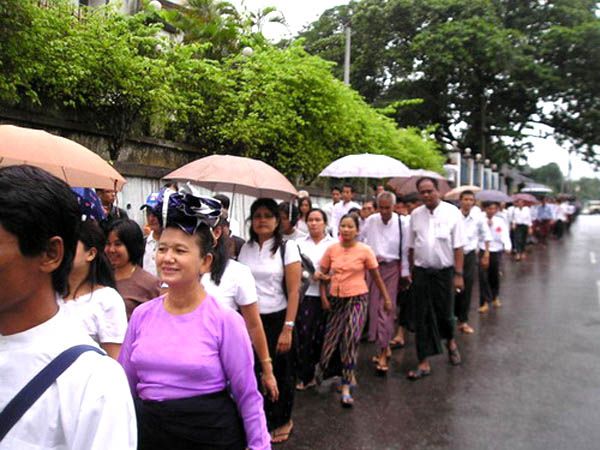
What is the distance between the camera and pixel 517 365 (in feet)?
21.2

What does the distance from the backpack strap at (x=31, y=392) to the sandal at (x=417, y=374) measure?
508 centimetres

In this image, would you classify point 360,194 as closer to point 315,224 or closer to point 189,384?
point 315,224

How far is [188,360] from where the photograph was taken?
2312 mm

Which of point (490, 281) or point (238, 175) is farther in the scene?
point (490, 281)

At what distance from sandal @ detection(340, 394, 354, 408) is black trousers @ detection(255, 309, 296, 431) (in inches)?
29.6

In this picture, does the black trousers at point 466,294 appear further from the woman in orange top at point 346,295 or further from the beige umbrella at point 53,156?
the beige umbrella at point 53,156

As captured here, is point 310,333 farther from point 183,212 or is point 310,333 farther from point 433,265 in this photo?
point 183,212

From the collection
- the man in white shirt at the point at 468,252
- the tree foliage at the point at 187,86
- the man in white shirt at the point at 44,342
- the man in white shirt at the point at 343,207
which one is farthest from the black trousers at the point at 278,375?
the man in white shirt at the point at 343,207

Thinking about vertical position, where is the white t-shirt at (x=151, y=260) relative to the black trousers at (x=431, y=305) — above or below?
above

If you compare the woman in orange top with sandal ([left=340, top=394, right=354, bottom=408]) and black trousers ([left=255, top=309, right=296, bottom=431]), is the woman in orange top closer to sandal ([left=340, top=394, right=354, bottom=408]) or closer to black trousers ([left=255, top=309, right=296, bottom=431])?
sandal ([left=340, top=394, right=354, bottom=408])

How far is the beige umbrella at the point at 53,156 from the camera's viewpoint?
3582 mm

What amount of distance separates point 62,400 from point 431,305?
5.36 m

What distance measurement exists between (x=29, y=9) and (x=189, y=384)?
4409 mm

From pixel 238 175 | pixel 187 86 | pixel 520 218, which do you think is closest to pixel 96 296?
pixel 238 175
